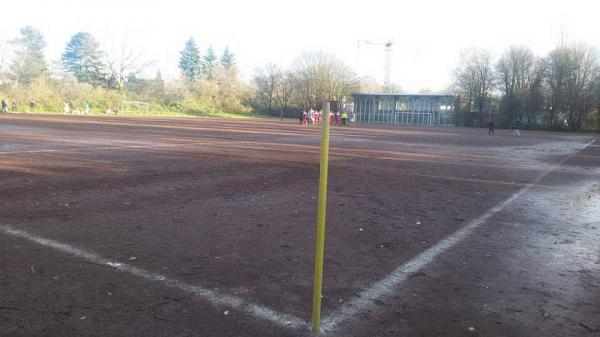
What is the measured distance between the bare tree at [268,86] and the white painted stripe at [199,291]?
84.5 m

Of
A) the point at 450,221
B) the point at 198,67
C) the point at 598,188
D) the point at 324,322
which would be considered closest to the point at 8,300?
the point at 324,322

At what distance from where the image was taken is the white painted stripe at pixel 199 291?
3.48m

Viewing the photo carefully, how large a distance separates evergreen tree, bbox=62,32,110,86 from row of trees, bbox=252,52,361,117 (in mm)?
29635

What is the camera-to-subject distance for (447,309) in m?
3.77

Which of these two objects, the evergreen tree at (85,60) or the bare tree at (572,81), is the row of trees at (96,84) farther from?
the bare tree at (572,81)

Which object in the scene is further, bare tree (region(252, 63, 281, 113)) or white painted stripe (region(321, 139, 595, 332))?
bare tree (region(252, 63, 281, 113))

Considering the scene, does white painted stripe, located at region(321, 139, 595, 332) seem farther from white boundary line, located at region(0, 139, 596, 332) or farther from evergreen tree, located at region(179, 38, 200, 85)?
evergreen tree, located at region(179, 38, 200, 85)

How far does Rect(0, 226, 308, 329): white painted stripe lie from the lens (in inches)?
137

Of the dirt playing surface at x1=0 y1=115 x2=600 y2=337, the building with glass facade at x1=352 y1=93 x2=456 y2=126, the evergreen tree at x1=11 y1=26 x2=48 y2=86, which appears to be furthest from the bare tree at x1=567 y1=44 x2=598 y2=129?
the evergreen tree at x1=11 y1=26 x2=48 y2=86

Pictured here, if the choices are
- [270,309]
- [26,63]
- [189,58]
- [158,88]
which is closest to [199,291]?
[270,309]

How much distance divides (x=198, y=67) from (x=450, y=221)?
12093cm

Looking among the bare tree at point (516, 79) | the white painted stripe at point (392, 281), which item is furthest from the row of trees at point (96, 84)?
the white painted stripe at point (392, 281)

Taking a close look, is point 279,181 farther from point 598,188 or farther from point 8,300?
point 598,188

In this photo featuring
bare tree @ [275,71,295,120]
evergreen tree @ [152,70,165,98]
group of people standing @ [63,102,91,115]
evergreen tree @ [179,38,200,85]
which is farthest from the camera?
evergreen tree @ [179,38,200,85]
